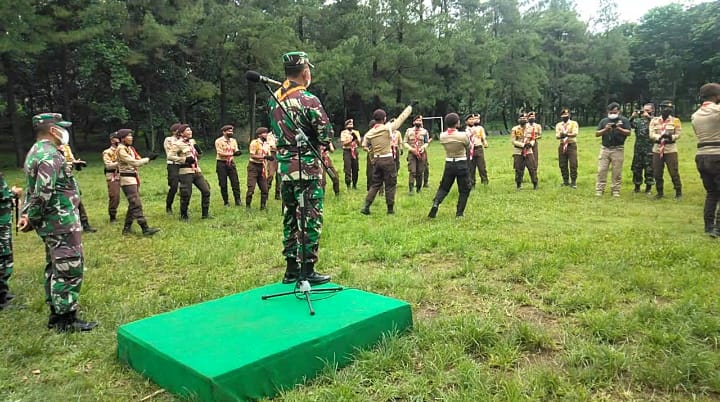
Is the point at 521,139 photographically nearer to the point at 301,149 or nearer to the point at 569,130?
the point at 569,130

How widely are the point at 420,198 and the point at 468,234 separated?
4501 mm

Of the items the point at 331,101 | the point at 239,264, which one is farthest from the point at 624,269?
the point at 331,101

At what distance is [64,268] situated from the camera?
5035 millimetres

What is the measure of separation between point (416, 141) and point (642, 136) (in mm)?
5510

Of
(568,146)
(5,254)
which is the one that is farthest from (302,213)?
(568,146)

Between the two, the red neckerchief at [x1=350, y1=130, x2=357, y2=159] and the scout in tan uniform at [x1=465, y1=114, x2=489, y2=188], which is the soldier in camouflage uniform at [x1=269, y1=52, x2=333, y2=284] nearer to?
the red neckerchief at [x1=350, y1=130, x2=357, y2=159]

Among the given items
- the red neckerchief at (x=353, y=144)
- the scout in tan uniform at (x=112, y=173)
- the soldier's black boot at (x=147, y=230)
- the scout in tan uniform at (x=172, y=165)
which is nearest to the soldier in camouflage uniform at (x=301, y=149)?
the soldier's black boot at (x=147, y=230)

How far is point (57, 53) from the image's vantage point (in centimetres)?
2780

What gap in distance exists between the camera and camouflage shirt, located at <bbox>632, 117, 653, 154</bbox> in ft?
41.6

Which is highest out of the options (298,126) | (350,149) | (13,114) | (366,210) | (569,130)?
(13,114)

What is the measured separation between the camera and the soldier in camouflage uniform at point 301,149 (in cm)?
498

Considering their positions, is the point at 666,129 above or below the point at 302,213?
above

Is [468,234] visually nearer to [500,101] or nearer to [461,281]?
[461,281]

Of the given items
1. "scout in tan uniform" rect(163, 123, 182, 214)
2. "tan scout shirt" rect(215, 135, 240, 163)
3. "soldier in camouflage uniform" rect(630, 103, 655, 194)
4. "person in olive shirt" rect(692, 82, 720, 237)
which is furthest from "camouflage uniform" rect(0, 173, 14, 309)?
"soldier in camouflage uniform" rect(630, 103, 655, 194)
